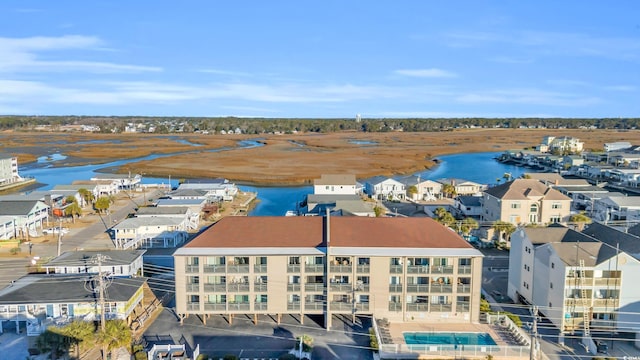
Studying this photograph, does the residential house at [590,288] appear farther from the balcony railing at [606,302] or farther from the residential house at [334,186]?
the residential house at [334,186]

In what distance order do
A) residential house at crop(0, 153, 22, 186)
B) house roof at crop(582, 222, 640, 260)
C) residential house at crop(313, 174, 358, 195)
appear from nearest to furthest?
house roof at crop(582, 222, 640, 260)
residential house at crop(313, 174, 358, 195)
residential house at crop(0, 153, 22, 186)

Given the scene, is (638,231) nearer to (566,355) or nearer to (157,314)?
(566,355)

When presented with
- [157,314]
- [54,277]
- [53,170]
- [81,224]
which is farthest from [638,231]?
[53,170]

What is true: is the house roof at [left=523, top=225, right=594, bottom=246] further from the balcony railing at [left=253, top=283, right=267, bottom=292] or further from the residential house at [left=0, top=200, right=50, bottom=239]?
the residential house at [left=0, top=200, right=50, bottom=239]

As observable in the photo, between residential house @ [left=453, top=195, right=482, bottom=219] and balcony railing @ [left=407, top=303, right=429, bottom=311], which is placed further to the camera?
residential house @ [left=453, top=195, right=482, bottom=219]

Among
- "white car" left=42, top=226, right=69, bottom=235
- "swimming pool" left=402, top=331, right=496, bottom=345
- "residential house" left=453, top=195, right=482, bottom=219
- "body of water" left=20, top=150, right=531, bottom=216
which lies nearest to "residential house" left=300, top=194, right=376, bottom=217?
"body of water" left=20, top=150, right=531, bottom=216

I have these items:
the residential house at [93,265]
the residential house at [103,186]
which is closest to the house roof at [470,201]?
Answer: the residential house at [93,265]

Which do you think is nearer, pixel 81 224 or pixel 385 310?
pixel 385 310
